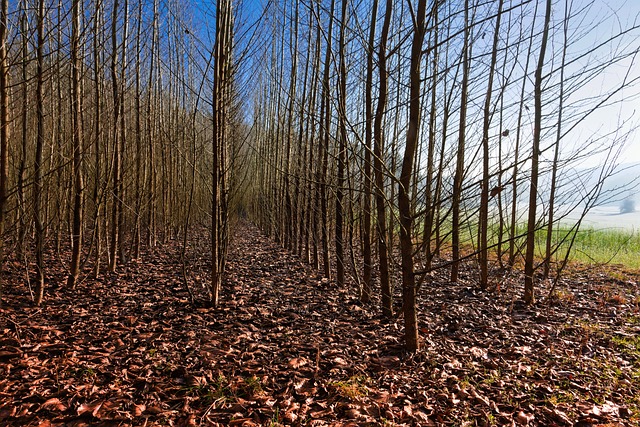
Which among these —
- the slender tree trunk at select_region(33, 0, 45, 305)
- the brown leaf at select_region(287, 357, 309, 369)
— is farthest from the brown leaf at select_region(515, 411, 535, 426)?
the slender tree trunk at select_region(33, 0, 45, 305)

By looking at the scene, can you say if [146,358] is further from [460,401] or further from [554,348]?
[554,348]

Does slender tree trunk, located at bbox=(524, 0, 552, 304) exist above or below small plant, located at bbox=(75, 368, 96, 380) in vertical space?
above

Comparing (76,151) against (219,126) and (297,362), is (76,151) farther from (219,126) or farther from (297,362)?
(297,362)

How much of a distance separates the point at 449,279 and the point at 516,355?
10.8 ft

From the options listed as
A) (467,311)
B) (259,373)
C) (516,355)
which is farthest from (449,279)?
(259,373)

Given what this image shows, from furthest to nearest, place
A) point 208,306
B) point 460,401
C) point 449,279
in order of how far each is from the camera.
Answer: point 449,279, point 208,306, point 460,401

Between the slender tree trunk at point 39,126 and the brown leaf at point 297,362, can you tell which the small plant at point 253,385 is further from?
the slender tree trunk at point 39,126

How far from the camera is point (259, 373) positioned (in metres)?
2.69

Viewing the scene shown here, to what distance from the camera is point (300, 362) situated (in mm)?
2873

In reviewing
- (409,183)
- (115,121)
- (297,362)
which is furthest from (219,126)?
(297,362)

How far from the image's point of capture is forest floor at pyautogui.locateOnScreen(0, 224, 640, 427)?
87.5 inches

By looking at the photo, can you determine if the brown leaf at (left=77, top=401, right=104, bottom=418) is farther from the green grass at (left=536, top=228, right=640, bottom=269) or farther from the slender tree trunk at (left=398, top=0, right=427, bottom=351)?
the green grass at (left=536, top=228, right=640, bottom=269)

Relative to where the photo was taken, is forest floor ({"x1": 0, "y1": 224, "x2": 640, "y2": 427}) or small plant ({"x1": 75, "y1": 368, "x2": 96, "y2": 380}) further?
small plant ({"x1": 75, "y1": 368, "x2": 96, "y2": 380})

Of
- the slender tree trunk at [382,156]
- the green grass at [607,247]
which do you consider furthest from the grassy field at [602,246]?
the slender tree trunk at [382,156]
